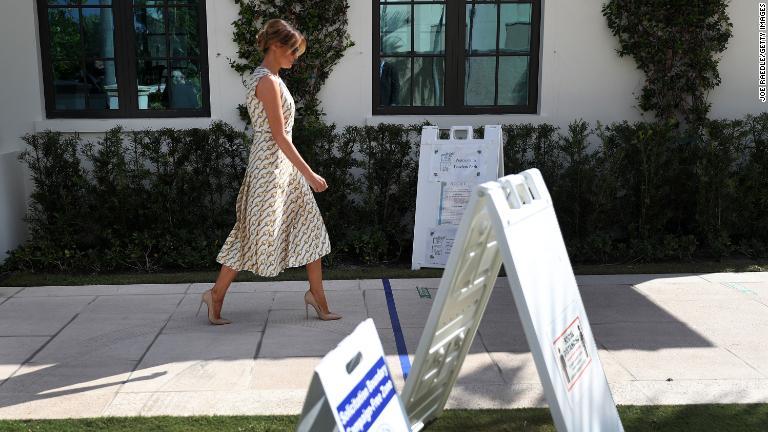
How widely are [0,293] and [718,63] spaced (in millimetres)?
6559

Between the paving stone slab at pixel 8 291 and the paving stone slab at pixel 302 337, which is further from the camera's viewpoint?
the paving stone slab at pixel 8 291

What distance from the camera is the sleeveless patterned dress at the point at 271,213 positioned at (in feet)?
14.4

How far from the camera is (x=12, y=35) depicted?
21.7 ft

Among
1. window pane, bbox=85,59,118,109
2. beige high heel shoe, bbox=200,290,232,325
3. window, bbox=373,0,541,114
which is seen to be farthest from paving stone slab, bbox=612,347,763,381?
window pane, bbox=85,59,118,109

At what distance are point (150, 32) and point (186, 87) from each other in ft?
1.94

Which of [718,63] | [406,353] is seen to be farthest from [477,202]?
[718,63]

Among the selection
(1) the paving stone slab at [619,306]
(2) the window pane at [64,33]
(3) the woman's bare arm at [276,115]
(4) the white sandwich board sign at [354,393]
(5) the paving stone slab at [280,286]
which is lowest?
(5) the paving stone slab at [280,286]

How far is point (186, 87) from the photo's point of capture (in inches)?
276

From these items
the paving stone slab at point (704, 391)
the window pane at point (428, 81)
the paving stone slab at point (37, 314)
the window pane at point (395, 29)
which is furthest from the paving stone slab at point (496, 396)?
the window pane at point (395, 29)

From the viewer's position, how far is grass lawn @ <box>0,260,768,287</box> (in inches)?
231

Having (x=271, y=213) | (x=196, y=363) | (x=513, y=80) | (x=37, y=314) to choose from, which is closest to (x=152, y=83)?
(x=37, y=314)

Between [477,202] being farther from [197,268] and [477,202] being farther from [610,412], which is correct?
[197,268]

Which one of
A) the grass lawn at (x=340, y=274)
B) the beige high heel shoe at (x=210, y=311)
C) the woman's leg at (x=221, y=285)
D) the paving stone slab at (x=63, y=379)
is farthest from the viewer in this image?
the grass lawn at (x=340, y=274)

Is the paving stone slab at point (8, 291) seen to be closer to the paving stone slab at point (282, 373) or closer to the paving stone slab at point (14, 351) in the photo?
the paving stone slab at point (14, 351)
